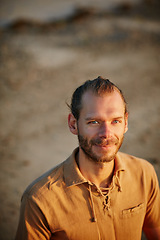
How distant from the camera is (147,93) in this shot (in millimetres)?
8859

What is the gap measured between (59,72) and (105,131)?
9.75m

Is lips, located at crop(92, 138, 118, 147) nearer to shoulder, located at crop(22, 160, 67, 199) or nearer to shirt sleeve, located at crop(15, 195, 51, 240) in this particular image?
shoulder, located at crop(22, 160, 67, 199)

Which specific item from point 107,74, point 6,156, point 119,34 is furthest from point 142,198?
point 119,34

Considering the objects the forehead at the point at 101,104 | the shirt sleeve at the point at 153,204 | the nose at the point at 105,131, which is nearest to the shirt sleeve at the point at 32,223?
the nose at the point at 105,131

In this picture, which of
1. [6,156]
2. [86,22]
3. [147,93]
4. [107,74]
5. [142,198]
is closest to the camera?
[142,198]

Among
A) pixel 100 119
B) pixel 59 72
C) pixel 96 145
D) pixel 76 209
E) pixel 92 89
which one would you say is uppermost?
pixel 59 72

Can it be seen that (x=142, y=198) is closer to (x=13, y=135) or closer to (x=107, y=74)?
(x=13, y=135)

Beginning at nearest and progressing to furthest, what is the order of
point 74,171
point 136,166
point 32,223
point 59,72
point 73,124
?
point 32,223 < point 74,171 < point 73,124 < point 136,166 < point 59,72

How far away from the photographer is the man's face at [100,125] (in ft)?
6.82

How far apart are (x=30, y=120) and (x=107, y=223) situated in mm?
6312

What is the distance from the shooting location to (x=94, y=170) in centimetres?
223

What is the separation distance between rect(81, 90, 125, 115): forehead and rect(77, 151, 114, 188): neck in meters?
0.45

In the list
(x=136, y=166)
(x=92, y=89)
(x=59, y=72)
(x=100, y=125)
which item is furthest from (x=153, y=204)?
(x=59, y=72)

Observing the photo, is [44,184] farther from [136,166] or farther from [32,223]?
[136,166]
